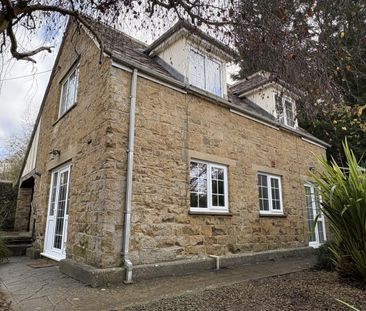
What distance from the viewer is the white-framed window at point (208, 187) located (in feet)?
23.2

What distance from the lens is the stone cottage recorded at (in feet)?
18.6

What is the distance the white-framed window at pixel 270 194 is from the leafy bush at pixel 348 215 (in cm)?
427

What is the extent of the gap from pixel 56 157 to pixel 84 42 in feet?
11.3

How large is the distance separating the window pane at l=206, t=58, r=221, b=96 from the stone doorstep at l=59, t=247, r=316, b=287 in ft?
15.7

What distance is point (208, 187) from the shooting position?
7.32m

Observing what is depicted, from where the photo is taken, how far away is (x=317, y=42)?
395 cm

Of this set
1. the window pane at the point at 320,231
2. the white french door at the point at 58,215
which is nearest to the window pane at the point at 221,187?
the white french door at the point at 58,215

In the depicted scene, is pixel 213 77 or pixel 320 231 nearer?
pixel 213 77

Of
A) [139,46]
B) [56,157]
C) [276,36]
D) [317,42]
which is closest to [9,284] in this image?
[56,157]

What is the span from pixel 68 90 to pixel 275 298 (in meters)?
8.36

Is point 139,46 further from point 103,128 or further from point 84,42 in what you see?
point 103,128

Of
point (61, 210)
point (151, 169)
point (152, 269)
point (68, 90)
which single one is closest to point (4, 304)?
point (152, 269)

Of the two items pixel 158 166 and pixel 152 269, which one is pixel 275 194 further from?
pixel 152 269

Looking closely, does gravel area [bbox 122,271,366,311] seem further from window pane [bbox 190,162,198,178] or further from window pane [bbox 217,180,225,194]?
window pane [bbox 217,180,225,194]
